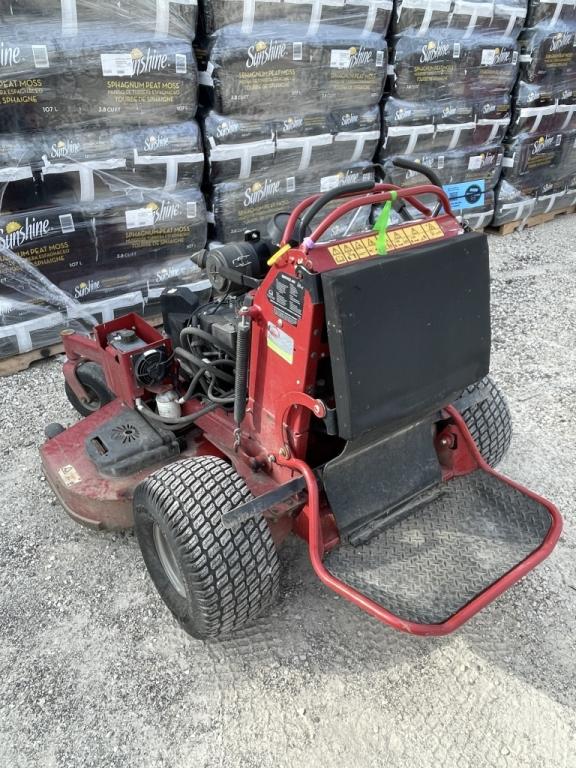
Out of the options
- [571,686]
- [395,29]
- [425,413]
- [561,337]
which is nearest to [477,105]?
[395,29]

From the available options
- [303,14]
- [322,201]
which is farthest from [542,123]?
[322,201]

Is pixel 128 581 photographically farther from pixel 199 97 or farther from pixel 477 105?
pixel 477 105

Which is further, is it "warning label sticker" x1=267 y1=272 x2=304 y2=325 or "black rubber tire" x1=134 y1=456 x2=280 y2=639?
"black rubber tire" x1=134 y1=456 x2=280 y2=639

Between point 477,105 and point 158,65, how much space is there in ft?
11.3

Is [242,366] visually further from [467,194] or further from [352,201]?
[467,194]

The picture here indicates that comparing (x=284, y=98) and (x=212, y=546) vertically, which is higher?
(x=284, y=98)

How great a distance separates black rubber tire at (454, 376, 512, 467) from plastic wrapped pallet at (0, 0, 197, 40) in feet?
9.75

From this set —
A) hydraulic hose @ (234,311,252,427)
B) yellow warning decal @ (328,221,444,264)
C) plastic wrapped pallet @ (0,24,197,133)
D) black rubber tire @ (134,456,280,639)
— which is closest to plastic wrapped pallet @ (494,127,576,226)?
plastic wrapped pallet @ (0,24,197,133)

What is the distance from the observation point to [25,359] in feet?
13.8

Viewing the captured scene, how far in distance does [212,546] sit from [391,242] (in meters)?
1.21

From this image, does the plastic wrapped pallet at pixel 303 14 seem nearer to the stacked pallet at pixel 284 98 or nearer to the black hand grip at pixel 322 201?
the stacked pallet at pixel 284 98

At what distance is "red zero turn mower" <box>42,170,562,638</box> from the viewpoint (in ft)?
6.59

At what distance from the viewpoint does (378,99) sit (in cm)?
525

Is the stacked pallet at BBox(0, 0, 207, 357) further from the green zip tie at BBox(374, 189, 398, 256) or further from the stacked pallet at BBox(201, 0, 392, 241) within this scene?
the green zip tie at BBox(374, 189, 398, 256)
